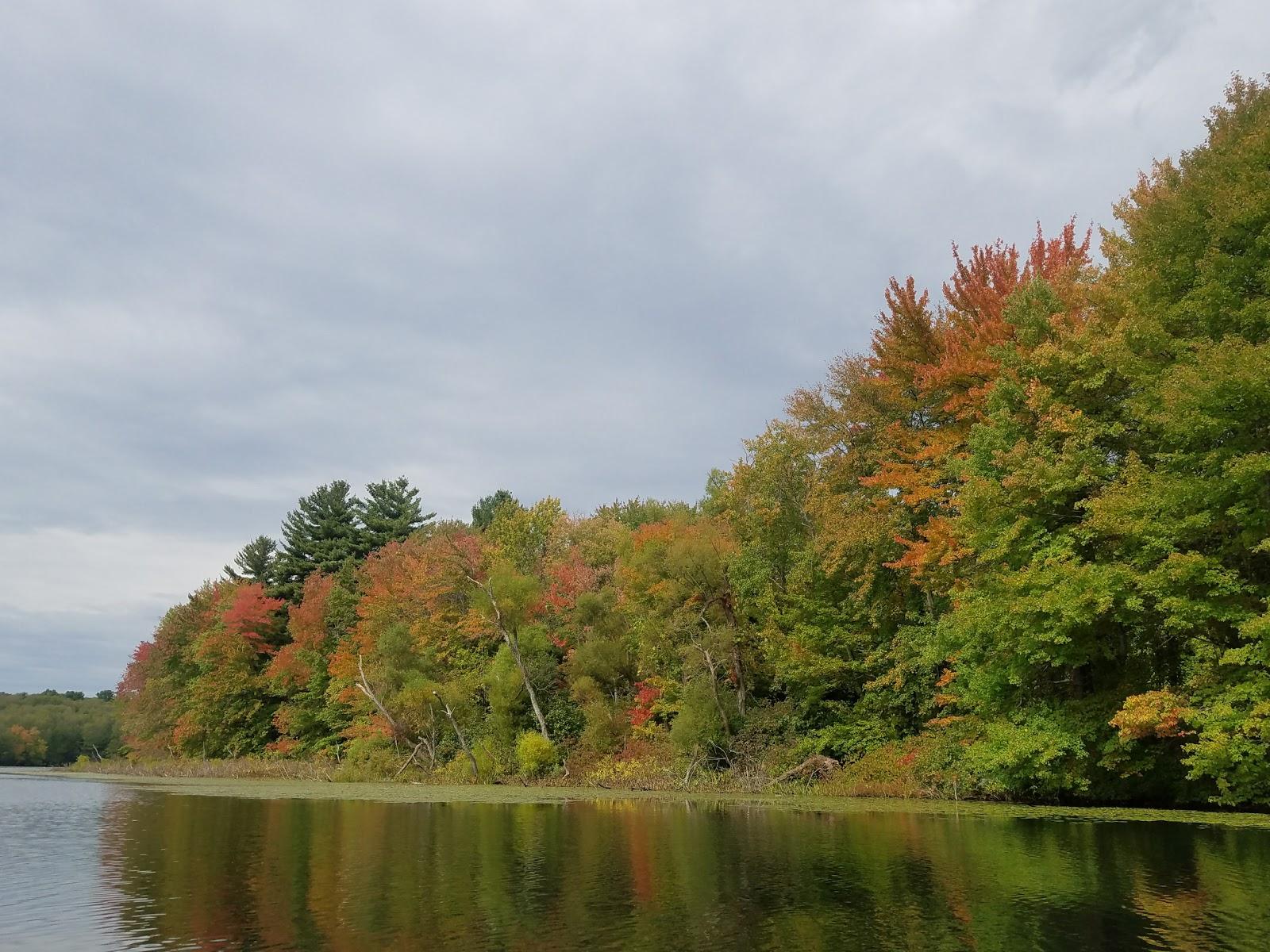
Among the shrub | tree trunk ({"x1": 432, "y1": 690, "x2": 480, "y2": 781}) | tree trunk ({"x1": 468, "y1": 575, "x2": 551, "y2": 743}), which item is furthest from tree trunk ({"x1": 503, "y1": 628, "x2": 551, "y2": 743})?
tree trunk ({"x1": 432, "y1": 690, "x2": 480, "y2": 781})

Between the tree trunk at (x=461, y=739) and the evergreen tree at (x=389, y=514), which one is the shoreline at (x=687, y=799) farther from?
the evergreen tree at (x=389, y=514)

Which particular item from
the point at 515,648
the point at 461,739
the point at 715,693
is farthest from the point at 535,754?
the point at 715,693

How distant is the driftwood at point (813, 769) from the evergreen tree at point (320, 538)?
50461 mm

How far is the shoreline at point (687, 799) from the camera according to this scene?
23.0 m

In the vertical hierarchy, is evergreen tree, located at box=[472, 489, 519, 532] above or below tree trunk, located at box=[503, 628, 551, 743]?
above

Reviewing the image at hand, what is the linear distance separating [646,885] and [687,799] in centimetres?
1917

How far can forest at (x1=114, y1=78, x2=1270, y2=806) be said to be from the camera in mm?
22141

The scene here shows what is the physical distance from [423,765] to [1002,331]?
3825cm

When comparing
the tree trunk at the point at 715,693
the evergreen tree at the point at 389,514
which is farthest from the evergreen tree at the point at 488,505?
the tree trunk at the point at 715,693

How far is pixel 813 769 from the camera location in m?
34.6

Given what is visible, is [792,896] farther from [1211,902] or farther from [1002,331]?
[1002,331]

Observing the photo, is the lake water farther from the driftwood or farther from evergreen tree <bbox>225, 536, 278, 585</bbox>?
evergreen tree <bbox>225, 536, 278, 585</bbox>

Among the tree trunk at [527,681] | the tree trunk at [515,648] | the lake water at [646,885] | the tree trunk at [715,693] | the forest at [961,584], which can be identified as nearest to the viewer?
the lake water at [646,885]

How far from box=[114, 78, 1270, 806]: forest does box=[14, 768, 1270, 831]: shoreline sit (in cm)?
108
